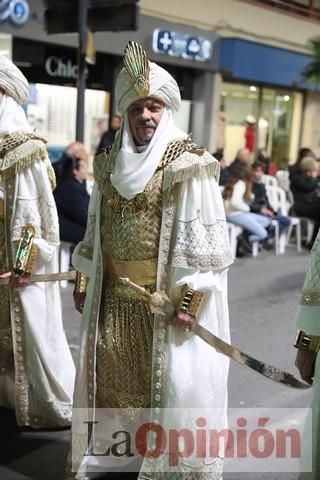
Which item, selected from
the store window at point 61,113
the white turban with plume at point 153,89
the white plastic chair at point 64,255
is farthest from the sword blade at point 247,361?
the store window at point 61,113

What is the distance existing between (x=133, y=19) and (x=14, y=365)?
3518 millimetres

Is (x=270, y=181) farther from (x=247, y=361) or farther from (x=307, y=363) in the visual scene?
(x=307, y=363)

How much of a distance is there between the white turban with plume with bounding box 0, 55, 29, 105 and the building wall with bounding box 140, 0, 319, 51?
8.48 metres

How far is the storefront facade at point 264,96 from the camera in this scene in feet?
44.2

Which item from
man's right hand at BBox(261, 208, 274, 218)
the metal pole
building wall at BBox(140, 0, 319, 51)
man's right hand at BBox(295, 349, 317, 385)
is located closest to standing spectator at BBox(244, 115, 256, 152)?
building wall at BBox(140, 0, 319, 51)

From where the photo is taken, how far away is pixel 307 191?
9695 mm

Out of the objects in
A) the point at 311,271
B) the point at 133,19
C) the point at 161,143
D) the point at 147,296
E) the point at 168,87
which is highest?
the point at 133,19

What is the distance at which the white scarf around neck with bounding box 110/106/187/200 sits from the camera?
279 cm

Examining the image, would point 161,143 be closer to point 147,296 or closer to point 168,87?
point 168,87

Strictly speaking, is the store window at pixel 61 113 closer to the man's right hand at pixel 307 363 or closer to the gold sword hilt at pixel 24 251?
the gold sword hilt at pixel 24 251

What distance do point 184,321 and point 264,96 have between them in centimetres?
1315

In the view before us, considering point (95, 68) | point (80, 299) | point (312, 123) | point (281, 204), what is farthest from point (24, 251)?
point (312, 123)

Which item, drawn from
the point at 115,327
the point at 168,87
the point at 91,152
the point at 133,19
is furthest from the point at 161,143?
the point at 91,152

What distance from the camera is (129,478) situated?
10.5ft
